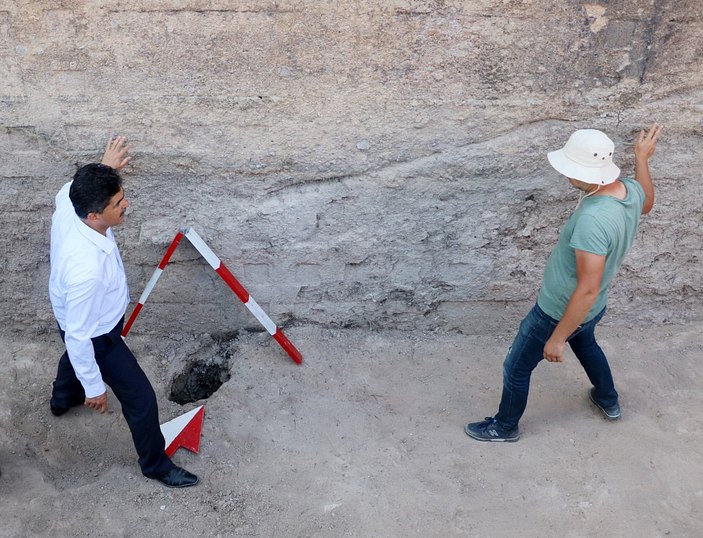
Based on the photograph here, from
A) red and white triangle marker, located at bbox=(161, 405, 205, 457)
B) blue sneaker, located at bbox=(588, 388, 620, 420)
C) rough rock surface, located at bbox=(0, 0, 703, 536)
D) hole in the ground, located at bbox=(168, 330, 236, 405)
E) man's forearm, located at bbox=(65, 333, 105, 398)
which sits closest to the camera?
man's forearm, located at bbox=(65, 333, 105, 398)

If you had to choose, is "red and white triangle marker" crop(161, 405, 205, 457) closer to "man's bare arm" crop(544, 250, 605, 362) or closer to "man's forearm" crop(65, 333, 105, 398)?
"man's forearm" crop(65, 333, 105, 398)

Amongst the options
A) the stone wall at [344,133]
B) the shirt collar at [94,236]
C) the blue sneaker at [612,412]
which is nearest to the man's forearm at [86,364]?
the shirt collar at [94,236]

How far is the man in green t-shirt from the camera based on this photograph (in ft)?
8.34

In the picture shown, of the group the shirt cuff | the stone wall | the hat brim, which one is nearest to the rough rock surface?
the stone wall

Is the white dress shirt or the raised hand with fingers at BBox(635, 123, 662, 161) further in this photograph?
the raised hand with fingers at BBox(635, 123, 662, 161)

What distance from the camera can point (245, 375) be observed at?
137 inches

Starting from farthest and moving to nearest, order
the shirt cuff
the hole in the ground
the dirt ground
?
the hole in the ground, the dirt ground, the shirt cuff

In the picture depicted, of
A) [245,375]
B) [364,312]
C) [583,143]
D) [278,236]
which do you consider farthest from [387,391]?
[583,143]

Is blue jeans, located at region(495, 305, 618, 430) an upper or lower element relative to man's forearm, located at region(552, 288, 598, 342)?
lower

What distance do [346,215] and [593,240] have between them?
1229 millimetres

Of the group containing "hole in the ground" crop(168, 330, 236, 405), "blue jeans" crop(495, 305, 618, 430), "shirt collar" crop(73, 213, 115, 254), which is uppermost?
"shirt collar" crop(73, 213, 115, 254)

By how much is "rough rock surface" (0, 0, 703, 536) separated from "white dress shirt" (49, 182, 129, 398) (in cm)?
58

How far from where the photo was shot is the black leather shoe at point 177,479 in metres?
2.95

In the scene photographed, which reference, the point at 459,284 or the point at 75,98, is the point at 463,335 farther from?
the point at 75,98
